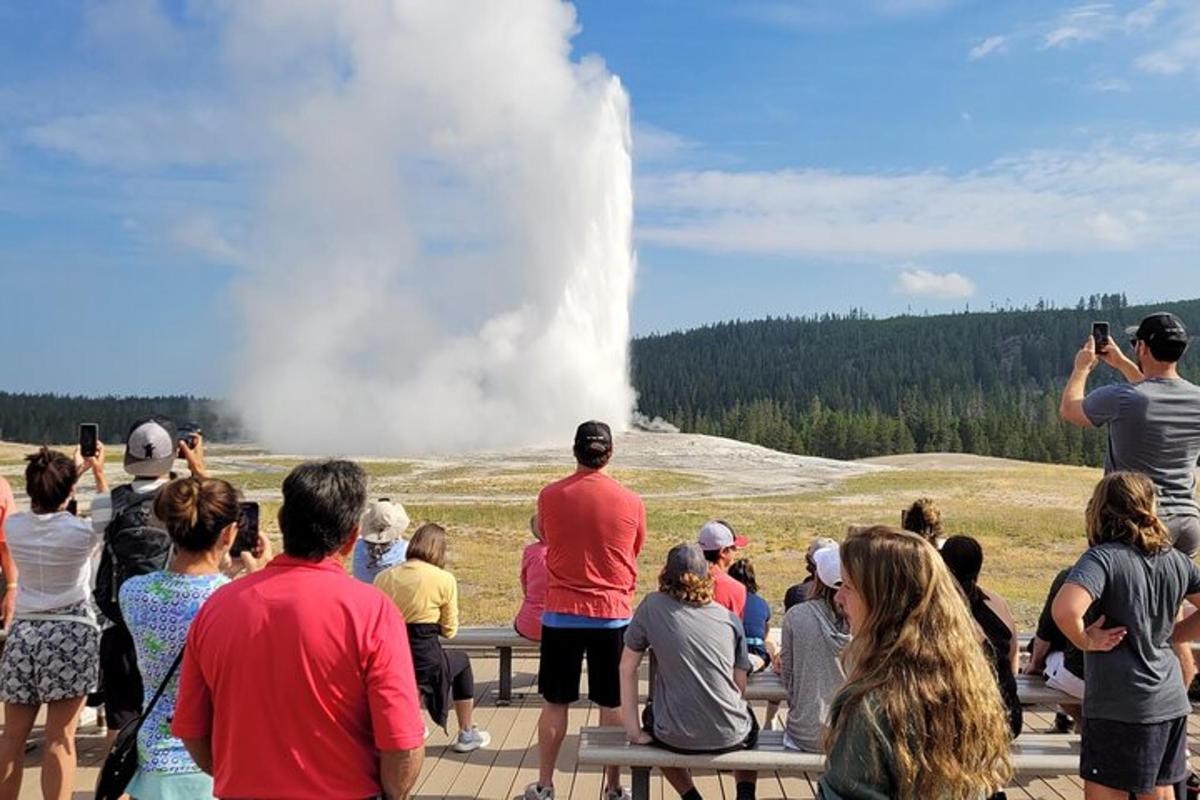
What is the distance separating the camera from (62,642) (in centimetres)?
426

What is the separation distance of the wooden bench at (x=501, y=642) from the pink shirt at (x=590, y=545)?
1846 mm

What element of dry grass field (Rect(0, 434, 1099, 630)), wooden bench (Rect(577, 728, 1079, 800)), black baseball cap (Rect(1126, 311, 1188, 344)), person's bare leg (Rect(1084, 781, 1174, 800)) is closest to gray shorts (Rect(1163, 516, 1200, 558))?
black baseball cap (Rect(1126, 311, 1188, 344))

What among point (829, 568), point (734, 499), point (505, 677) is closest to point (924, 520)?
point (829, 568)

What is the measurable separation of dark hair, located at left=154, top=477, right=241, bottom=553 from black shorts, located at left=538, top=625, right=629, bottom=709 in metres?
2.02

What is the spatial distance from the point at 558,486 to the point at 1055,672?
2.75 meters

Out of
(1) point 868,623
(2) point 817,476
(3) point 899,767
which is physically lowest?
(2) point 817,476

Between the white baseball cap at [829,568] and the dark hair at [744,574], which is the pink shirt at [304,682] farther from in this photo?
the dark hair at [744,574]

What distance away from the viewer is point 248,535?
436 centimetres

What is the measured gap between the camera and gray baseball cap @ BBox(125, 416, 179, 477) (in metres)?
4.33

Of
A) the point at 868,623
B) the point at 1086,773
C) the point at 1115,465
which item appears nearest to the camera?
the point at 868,623

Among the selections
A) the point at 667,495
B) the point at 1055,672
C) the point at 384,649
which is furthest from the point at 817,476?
the point at 384,649

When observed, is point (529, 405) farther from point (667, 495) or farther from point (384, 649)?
point (384, 649)

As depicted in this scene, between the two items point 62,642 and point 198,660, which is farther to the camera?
point 62,642

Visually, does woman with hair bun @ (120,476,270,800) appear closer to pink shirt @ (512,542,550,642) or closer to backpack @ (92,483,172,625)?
backpack @ (92,483,172,625)
